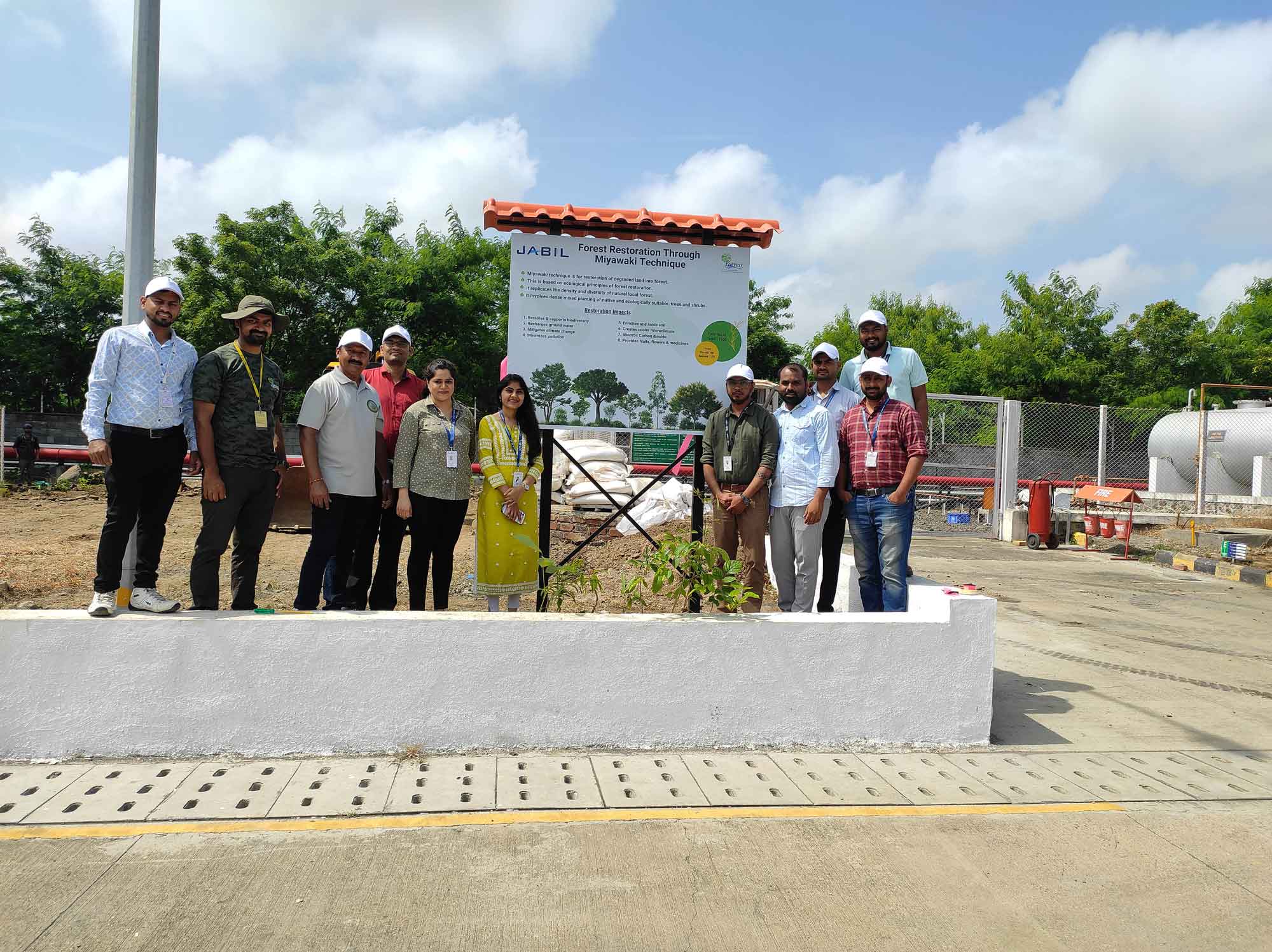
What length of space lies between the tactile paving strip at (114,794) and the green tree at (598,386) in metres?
3.26

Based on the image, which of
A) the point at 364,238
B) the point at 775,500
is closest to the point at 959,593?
the point at 775,500

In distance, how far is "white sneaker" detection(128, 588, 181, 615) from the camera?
4.48 m

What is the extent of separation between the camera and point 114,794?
3.92 m

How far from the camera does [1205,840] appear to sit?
375 centimetres

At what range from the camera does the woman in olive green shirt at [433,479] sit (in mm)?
5543

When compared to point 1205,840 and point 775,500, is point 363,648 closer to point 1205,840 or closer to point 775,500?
point 775,500

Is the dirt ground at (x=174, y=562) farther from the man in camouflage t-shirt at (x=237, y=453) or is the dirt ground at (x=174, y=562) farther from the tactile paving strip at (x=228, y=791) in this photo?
the tactile paving strip at (x=228, y=791)

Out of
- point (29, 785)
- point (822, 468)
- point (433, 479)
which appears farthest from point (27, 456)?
point (822, 468)

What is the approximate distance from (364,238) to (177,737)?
26854mm

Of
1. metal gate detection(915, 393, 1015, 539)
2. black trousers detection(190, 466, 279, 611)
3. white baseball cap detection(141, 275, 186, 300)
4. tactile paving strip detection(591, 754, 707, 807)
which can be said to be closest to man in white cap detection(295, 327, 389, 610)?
black trousers detection(190, 466, 279, 611)

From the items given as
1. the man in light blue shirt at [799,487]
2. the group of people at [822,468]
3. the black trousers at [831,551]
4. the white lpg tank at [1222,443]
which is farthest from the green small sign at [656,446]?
the white lpg tank at [1222,443]

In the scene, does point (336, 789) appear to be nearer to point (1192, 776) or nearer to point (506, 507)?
point (506, 507)

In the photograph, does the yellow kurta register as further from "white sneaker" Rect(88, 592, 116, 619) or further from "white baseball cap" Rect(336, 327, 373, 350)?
"white sneaker" Rect(88, 592, 116, 619)

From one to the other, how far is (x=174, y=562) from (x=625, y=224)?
6.78 meters
